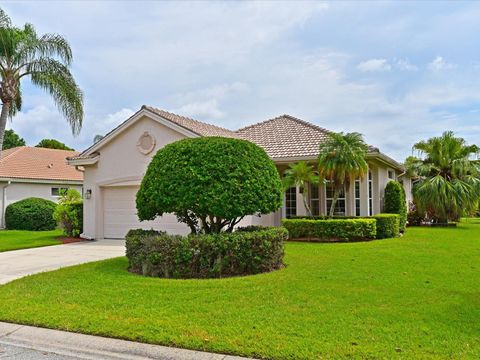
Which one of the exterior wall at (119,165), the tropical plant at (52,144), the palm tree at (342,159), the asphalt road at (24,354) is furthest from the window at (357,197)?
the tropical plant at (52,144)

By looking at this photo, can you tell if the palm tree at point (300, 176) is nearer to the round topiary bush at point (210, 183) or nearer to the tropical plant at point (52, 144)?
the round topiary bush at point (210, 183)

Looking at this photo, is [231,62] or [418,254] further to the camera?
[231,62]

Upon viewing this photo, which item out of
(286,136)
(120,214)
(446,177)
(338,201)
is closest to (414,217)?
(446,177)

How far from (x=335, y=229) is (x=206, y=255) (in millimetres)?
7576

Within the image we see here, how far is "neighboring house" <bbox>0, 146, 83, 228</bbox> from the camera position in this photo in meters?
23.7

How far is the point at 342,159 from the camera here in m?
15.1

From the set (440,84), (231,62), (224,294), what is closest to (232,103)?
(231,62)

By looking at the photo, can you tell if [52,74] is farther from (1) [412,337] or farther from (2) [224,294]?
(1) [412,337]

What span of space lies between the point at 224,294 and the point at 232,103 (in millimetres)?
14756

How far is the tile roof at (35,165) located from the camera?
80.7 ft

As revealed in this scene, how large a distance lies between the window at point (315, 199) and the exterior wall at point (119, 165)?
239 inches

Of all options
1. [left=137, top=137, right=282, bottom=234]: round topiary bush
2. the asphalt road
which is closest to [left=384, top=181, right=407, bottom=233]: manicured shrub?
[left=137, top=137, right=282, bottom=234]: round topiary bush

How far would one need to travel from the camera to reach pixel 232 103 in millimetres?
20516

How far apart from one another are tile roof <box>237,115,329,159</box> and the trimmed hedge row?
283cm
